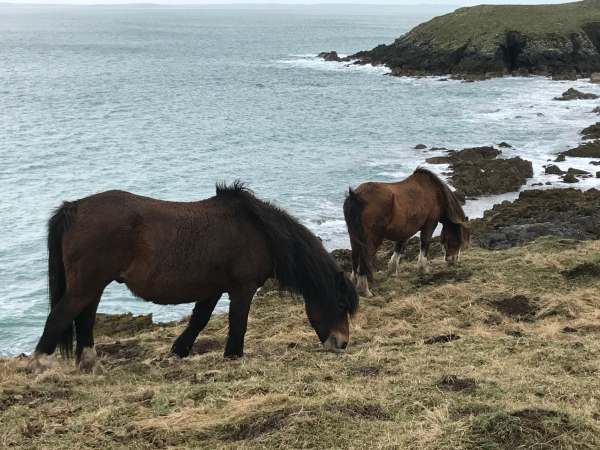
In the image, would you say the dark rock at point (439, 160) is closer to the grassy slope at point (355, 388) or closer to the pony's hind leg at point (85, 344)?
the grassy slope at point (355, 388)

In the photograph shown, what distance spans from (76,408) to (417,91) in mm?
56843

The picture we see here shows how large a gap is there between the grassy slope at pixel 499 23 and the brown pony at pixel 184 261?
66.0m

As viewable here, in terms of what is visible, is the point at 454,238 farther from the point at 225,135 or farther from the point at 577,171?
the point at 225,135

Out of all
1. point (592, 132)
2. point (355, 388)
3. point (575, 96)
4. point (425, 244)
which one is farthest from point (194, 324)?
point (575, 96)

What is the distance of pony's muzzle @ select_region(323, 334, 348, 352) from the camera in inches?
319

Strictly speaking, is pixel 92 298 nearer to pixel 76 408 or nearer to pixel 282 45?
pixel 76 408

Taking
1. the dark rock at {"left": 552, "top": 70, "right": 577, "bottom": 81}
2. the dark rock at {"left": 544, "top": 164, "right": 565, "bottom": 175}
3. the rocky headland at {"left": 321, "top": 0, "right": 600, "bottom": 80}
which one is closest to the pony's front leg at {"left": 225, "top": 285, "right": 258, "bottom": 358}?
the dark rock at {"left": 544, "top": 164, "right": 565, "bottom": 175}

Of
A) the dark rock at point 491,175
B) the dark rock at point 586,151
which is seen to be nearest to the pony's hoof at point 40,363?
the dark rock at point 491,175

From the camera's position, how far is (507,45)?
68.4 metres

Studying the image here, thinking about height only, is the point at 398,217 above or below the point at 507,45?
below

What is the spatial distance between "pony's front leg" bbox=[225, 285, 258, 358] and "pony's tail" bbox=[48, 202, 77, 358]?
181cm

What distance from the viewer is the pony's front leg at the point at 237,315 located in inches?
296

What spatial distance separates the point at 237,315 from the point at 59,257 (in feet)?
6.93

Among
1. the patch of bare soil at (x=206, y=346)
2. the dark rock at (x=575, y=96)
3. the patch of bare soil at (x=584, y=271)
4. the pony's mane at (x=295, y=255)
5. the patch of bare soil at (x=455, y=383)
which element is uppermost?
the dark rock at (x=575, y=96)
